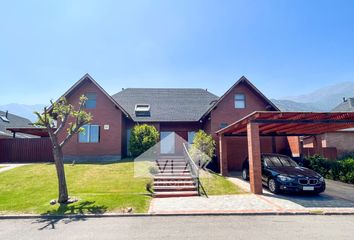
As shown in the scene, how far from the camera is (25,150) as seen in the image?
748 inches

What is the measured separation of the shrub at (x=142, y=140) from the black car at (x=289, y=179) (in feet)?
27.0

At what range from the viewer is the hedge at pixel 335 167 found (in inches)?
517

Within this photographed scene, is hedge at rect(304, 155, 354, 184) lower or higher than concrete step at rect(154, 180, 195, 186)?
higher

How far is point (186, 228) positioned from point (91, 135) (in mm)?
13920

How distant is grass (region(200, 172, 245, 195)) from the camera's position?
10.8 metres

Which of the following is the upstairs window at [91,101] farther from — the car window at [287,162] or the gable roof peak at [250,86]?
the car window at [287,162]

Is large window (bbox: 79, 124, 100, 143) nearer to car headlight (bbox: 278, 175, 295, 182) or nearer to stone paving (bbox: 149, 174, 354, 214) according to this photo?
stone paving (bbox: 149, 174, 354, 214)

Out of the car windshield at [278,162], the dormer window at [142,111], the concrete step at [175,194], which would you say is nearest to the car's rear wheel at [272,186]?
the car windshield at [278,162]

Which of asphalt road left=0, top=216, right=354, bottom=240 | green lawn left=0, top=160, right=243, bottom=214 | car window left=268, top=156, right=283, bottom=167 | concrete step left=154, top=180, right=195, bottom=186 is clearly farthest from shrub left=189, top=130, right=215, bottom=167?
asphalt road left=0, top=216, right=354, bottom=240

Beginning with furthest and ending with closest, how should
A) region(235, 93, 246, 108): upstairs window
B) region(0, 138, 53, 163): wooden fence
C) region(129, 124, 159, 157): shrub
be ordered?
1. region(235, 93, 246, 108): upstairs window
2. region(0, 138, 53, 163): wooden fence
3. region(129, 124, 159, 157): shrub

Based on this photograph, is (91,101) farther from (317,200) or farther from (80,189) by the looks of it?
(317,200)

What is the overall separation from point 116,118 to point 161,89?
8.03 m

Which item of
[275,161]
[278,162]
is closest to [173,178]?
[275,161]

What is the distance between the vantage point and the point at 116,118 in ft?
60.8
